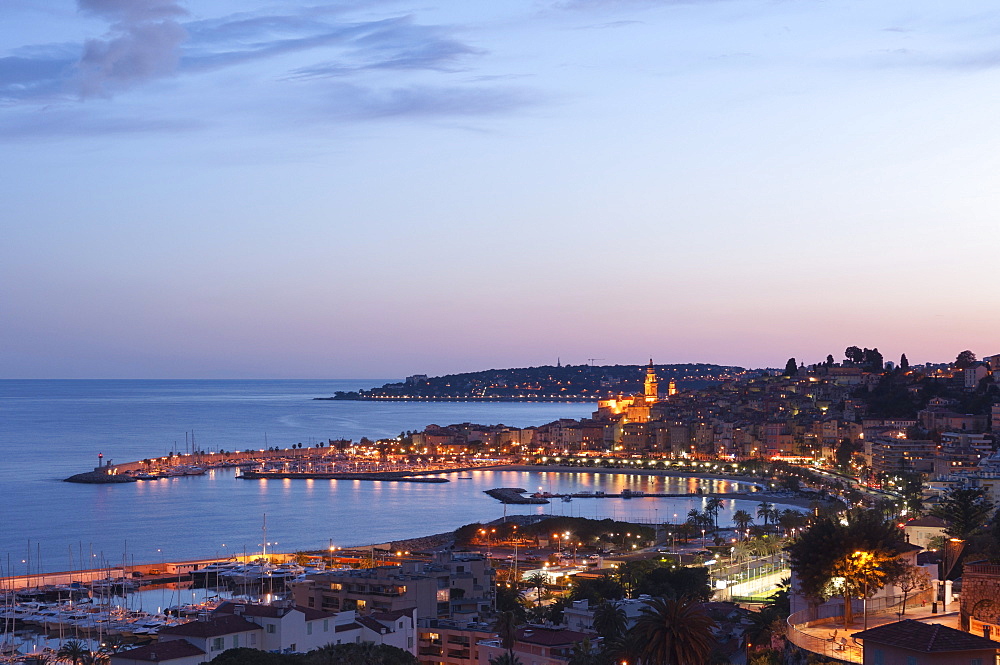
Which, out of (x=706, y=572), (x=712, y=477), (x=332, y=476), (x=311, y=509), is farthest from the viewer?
(x=332, y=476)

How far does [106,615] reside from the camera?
23.7m

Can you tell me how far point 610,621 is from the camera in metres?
16.4

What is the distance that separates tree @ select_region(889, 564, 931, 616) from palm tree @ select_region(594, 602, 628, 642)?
6.42m

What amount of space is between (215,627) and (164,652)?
3.13ft

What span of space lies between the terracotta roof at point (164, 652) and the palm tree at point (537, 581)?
448 inches

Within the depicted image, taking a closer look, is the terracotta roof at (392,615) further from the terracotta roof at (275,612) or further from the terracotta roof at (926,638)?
the terracotta roof at (926,638)

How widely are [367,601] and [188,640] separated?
6.29 meters

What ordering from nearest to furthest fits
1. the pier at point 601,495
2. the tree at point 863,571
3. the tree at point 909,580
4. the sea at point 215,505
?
1. the tree at point 863,571
2. the tree at point 909,580
3. the sea at point 215,505
4. the pier at point 601,495

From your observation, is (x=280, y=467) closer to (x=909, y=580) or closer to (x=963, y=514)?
(x=963, y=514)

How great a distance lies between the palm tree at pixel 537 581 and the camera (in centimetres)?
2442

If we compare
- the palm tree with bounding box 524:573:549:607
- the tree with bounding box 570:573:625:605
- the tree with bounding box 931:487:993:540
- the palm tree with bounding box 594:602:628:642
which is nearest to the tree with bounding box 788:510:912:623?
the palm tree with bounding box 594:602:628:642

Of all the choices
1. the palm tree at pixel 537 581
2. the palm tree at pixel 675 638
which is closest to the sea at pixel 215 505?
the palm tree at pixel 537 581

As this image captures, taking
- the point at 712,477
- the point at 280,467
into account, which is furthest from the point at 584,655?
the point at 280,467

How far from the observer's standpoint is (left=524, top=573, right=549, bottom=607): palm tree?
961 inches
